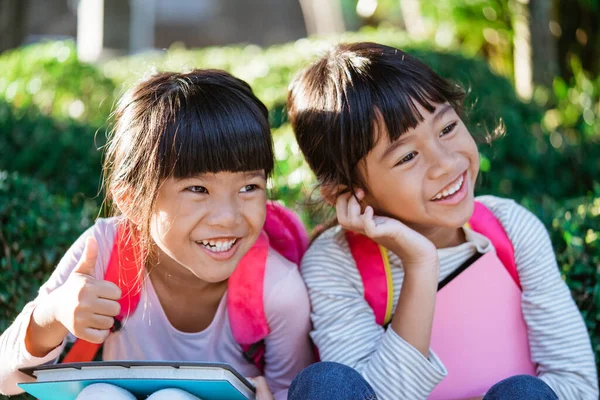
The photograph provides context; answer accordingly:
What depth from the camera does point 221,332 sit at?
233 centimetres

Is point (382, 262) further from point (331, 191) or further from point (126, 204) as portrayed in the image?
point (126, 204)

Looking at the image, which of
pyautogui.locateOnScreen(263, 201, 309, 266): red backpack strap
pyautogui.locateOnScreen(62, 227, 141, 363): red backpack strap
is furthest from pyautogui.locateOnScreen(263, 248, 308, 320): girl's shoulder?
pyautogui.locateOnScreen(62, 227, 141, 363): red backpack strap

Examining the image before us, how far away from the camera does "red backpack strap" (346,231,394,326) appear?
2.35 meters

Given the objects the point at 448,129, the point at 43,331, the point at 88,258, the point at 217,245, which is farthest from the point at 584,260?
the point at 43,331

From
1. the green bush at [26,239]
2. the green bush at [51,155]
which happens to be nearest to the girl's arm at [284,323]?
the green bush at [26,239]

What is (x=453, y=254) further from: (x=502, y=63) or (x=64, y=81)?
(x=502, y=63)

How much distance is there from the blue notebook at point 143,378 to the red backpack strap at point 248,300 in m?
0.28

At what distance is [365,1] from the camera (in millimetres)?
7469

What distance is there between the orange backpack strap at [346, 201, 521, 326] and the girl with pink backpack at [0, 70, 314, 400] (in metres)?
0.20

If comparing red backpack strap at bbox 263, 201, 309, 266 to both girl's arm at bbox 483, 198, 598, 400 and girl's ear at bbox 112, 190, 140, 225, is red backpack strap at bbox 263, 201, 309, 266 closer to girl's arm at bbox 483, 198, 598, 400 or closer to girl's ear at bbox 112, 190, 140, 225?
girl's ear at bbox 112, 190, 140, 225

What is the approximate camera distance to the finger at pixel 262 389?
2115 millimetres

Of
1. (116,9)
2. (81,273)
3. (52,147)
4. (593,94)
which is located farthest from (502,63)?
(81,273)

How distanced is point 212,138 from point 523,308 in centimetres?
110

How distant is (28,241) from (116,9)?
6.27 metres
